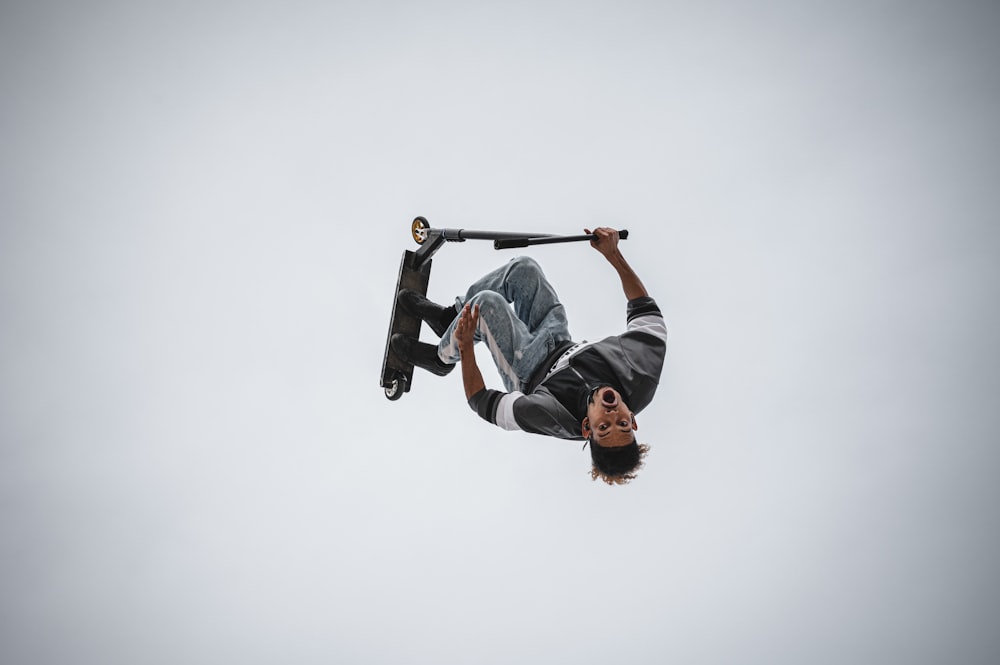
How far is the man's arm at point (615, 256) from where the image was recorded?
383 centimetres

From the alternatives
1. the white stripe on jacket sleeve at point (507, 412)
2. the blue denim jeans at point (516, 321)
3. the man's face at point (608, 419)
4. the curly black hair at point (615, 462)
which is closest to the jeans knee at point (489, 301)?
the blue denim jeans at point (516, 321)

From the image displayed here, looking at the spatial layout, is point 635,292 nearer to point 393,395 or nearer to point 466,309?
point 466,309

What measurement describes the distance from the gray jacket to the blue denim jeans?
0.11 m

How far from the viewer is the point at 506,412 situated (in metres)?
3.50

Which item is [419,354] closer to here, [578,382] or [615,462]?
[578,382]

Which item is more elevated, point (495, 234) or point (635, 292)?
point (495, 234)

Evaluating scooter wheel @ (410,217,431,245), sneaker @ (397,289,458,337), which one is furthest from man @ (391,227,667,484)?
scooter wheel @ (410,217,431,245)

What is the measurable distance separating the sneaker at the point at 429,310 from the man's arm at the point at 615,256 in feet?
3.78

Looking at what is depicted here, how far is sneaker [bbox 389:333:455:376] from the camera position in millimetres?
4352

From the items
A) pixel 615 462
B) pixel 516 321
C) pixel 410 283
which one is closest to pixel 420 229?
pixel 410 283

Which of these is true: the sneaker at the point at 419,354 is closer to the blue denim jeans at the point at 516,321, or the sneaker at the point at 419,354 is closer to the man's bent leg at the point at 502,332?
the blue denim jeans at the point at 516,321

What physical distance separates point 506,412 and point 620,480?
0.81 meters

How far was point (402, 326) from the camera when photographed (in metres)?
4.55

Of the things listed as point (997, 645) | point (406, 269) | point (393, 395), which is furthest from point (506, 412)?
point (997, 645)
